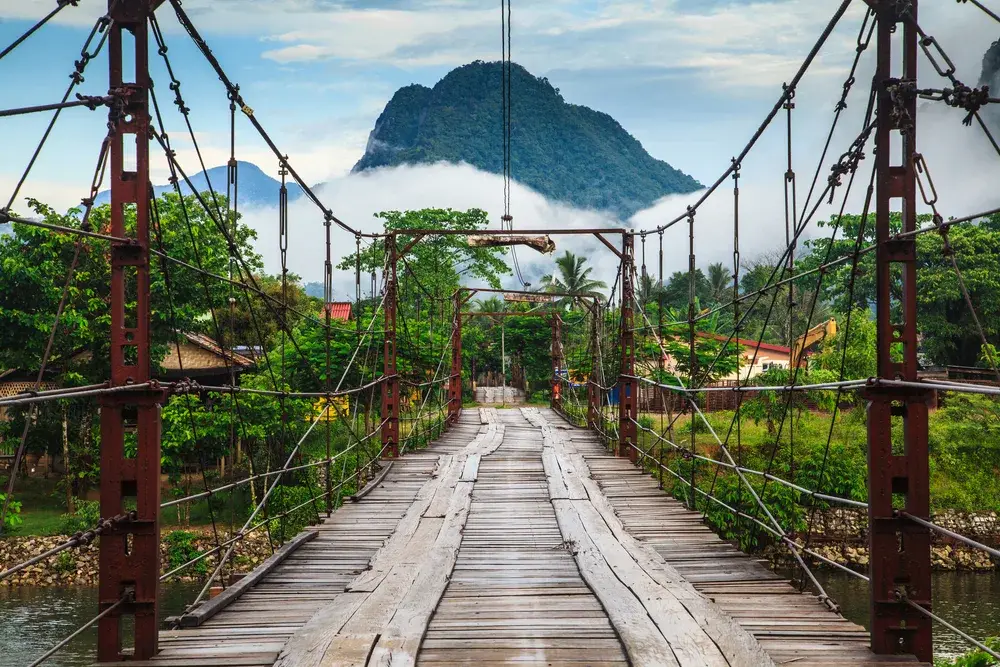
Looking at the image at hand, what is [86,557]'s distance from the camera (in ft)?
52.7

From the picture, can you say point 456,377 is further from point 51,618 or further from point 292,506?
point 51,618

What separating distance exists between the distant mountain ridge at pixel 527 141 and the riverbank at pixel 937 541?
68.0 meters

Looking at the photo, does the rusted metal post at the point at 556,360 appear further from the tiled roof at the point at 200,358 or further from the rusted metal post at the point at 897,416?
the rusted metal post at the point at 897,416

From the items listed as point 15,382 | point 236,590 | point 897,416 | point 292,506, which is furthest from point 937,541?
point 15,382

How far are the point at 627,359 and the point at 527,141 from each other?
8879 centimetres

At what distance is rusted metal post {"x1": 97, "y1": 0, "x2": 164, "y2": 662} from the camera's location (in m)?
2.88

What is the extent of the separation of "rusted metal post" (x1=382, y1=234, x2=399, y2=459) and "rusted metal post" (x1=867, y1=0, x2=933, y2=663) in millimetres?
6352

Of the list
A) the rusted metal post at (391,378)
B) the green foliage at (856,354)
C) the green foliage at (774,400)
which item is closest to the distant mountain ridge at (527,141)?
the green foliage at (856,354)

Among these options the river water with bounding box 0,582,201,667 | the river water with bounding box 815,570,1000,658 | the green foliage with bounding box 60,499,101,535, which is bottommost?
the river water with bounding box 815,570,1000,658

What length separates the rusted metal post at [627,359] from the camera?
8781 millimetres

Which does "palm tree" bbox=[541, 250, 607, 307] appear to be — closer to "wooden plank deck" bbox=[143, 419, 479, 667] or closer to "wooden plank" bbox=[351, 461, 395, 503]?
"wooden plank" bbox=[351, 461, 395, 503]

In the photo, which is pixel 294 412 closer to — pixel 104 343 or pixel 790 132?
Answer: pixel 104 343

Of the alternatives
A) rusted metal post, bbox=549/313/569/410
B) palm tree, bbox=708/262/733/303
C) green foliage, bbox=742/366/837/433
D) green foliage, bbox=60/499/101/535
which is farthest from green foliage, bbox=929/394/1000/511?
palm tree, bbox=708/262/733/303

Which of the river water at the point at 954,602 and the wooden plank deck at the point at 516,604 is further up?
the wooden plank deck at the point at 516,604
